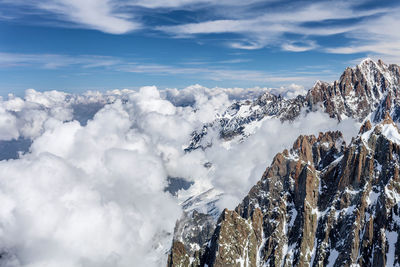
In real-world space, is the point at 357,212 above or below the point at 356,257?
above

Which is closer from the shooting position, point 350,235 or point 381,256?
point 381,256

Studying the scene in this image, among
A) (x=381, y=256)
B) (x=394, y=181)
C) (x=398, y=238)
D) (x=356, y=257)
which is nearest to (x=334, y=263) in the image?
(x=356, y=257)

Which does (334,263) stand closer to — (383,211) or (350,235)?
(350,235)

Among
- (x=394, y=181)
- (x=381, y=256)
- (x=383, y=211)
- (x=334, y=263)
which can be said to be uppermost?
(x=394, y=181)

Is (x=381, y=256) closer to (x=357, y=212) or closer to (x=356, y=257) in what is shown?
(x=356, y=257)

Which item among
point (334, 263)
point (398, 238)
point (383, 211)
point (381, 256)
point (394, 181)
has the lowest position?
point (334, 263)

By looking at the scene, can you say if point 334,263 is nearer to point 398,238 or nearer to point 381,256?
point 381,256

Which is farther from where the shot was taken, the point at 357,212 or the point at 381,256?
the point at 357,212

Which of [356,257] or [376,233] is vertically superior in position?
[376,233]

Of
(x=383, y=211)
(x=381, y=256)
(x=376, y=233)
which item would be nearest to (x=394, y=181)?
(x=383, y=211)
